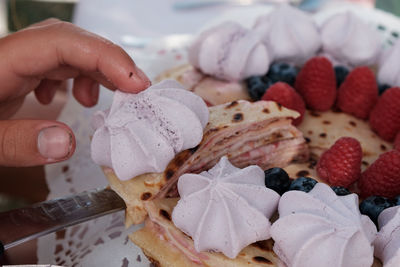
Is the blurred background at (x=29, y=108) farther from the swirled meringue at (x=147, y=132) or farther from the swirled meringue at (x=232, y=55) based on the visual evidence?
the swirled meringue at (x=232, y=55)

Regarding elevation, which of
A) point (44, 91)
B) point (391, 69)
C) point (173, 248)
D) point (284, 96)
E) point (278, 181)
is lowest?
point (173, 248)

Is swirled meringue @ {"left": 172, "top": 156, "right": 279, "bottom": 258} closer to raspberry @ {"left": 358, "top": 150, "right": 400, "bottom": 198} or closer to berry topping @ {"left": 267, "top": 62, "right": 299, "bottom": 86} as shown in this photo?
raspberry @ {"left": 358, "top": 150, "right": 400, "bottom": 198}

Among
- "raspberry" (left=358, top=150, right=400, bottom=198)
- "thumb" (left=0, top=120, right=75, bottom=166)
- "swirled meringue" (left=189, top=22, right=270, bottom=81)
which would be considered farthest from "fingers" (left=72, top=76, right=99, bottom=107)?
"raspberry" (left=358, top=150, right=400, bottom=198)

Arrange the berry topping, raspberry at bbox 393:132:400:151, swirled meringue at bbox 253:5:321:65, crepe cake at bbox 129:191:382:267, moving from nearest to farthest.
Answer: crepe cake at bbox 129:191:382:267 < raspberry at bbox 393:132:400:151 < the berry topping < swirled meringue at bbox 253:5:321:65

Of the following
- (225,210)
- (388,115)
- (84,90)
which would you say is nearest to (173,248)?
(225,210)

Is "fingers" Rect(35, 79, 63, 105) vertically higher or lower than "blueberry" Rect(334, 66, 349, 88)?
lower

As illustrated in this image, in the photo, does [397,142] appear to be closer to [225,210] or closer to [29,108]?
[225,210]

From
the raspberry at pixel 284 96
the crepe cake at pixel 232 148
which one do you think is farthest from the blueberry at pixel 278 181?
the raspberry at pixel 284 96
